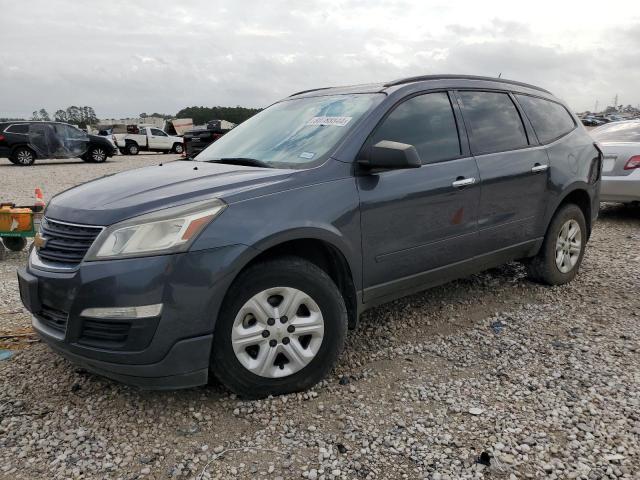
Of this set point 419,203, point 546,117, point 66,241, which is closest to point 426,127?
point 419,203

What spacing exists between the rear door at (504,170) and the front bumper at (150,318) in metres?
2.08

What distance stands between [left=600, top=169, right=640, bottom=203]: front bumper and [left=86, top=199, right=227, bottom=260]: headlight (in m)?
6.78

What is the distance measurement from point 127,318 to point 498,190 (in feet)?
8.94

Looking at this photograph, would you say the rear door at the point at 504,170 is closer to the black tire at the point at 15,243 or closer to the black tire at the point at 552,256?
the black tire at the point at 552,256

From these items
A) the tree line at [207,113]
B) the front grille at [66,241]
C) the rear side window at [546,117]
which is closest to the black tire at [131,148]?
the rear side window at [546,117]

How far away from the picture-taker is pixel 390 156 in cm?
298

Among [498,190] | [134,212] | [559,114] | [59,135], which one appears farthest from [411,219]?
[59,135]

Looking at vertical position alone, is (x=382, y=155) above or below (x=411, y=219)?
above

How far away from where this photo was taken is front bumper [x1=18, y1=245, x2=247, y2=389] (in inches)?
96.0

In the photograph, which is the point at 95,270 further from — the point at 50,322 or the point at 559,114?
the point at 559,114

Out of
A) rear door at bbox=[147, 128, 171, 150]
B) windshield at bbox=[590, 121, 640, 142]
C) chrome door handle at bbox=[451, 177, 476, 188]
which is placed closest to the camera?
chrome door handle at bbox=[451, 177, 476, 188]

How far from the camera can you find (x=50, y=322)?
2.69m

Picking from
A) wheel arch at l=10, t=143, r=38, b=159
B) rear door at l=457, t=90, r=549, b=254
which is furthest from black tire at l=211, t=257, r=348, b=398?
wheel arch at l=10, t=143, r=38, b=159

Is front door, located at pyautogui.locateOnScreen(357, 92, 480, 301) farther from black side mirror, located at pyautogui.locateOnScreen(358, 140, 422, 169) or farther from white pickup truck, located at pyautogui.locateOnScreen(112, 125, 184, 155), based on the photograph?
white pickup truck, located at pyautogui.locateOnScreen(112, 125, 184, 155)
